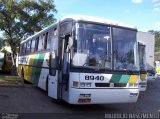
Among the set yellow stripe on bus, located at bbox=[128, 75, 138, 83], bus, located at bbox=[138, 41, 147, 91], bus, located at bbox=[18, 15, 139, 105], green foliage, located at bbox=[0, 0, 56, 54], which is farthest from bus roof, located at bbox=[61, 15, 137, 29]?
green foliage, located at bbox=[0, 0, 56, 54]

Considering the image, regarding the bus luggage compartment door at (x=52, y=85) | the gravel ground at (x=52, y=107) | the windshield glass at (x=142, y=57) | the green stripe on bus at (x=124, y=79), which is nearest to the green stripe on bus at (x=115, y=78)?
the green stripe on bus at (x=124, y=79)

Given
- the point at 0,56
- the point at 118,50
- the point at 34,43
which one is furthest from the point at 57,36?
the point at 0,56

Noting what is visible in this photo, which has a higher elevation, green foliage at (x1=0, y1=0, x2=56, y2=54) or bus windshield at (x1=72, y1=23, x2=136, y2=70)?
green foliage at (x1=0, y1=0, x2=56, y2=54)

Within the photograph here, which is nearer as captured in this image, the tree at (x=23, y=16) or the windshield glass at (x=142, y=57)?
the windshield glass at (x=142, y=57)

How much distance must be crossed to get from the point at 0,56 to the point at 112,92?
25.1m

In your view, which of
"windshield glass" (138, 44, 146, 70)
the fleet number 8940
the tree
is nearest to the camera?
the fleet number 8940

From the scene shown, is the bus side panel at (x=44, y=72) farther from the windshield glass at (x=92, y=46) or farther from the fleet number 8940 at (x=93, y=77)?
the fleet number 8940 at (x=93, y=77)

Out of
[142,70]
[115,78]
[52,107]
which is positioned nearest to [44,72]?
[52,107]

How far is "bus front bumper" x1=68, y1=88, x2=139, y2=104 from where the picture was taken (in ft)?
34.9

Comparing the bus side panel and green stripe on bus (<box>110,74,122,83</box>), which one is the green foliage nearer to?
the bus side panel

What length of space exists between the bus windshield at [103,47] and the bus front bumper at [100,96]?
0.83 meters

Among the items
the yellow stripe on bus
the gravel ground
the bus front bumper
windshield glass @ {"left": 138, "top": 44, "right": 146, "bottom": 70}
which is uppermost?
windshield glass @ {"left": 138, "top": 44, "right": 146, "bottom": 70}

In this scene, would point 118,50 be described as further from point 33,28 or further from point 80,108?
point 33,28

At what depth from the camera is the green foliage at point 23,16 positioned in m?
27.5
